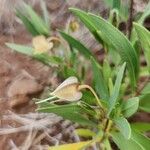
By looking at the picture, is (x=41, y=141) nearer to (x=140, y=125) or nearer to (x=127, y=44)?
(x=140, y=125)

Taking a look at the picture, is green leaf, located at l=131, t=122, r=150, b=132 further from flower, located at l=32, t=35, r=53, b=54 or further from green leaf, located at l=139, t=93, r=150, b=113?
flower, located at l=32, t=35, r=53, b=54

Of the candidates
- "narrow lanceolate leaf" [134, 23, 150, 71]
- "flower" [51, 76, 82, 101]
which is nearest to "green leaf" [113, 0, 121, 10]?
"narrow lanceolate leaf" [134, 23, 150, 71]

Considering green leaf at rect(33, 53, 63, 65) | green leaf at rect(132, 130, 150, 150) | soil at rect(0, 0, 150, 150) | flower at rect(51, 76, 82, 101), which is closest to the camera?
flower at rect(51, 76, 82, 101)

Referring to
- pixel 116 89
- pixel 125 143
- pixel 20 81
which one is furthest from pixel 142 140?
pixel 20 81

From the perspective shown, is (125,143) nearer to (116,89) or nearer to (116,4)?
(116,89)

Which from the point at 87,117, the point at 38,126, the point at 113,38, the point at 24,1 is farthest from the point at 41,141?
the point at 24,1

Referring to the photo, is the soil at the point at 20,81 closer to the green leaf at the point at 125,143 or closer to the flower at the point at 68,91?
the green leaf at the point at 125,143
